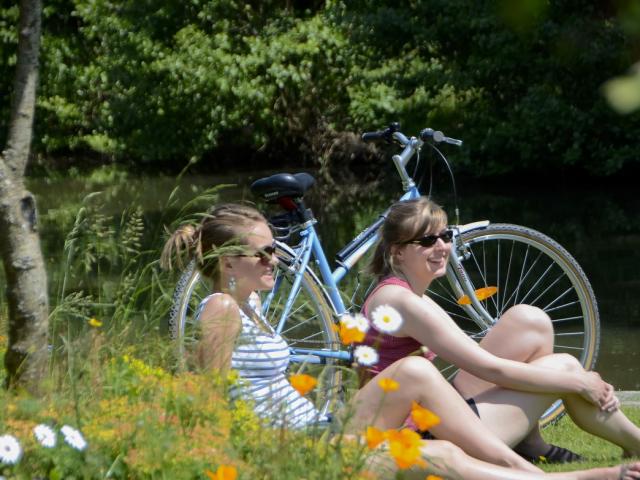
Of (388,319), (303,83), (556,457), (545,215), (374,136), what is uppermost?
(388,319)

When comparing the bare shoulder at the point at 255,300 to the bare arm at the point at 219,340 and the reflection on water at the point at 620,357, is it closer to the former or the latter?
the bare arm at the point at 219,340

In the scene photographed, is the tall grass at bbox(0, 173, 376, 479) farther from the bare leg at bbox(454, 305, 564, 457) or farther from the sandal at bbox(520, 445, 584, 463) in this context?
the sandal at bbox(520, 445, 584, 463)

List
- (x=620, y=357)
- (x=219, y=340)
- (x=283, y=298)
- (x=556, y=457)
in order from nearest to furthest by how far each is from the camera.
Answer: (x=219, y=340) → (x=556, y=457) → (x=283, y=298) → (x=620, y=357)

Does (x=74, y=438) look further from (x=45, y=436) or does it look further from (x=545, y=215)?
(x=545, y=215)

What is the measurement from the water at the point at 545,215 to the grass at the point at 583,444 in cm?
142

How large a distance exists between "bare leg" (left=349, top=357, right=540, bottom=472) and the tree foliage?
35.3 feet

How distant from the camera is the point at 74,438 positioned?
105 inches

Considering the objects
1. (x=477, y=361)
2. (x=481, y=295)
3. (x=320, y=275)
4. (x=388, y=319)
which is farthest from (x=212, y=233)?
(x=481, y=295)

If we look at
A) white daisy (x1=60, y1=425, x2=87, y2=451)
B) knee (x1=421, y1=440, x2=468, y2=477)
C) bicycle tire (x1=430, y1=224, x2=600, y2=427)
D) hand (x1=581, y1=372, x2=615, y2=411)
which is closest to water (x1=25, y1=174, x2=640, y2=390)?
bicycle tire (x1=430, y1=224, x2=600, y2=427)

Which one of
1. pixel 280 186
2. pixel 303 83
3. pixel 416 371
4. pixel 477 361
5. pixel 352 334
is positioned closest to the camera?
pixel 352 334

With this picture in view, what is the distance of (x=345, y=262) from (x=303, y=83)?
1798 cm

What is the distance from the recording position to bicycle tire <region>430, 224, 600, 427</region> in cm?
522

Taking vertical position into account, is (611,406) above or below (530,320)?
below

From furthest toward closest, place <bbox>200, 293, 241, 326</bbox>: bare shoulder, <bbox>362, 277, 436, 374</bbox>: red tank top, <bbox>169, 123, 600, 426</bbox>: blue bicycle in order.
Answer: <bbox>169, 123, 600, 426</bbox>: blue bicycle
<bbox>362, 277, 436, 374</bbox>: red tank top
<bbox>200, 293, 241, 326</bbox>: bare shoulder
